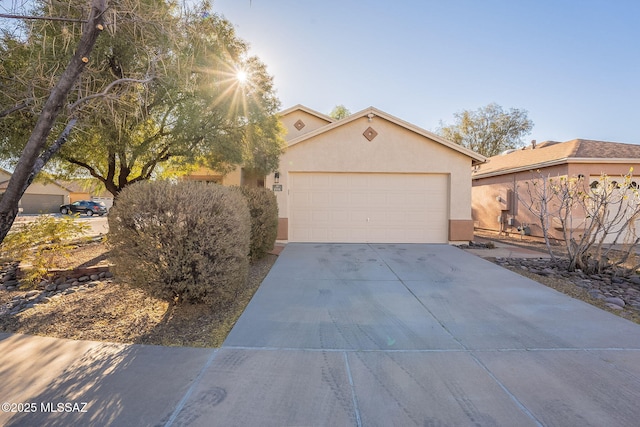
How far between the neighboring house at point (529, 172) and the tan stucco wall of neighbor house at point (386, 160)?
2028mm

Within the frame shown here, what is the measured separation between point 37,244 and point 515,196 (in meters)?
17.1

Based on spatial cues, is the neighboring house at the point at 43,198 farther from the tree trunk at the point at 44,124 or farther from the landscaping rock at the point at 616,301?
the landscaping rock at the point at 616,301

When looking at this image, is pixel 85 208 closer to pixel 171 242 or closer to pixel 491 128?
pixel 171 242

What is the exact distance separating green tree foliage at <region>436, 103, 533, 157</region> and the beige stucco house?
20.7m

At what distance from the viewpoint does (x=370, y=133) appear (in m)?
11.2

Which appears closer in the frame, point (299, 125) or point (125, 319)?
point (125, 319)

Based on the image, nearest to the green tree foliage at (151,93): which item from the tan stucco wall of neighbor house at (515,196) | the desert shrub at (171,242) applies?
the desert shrub at (171,242)

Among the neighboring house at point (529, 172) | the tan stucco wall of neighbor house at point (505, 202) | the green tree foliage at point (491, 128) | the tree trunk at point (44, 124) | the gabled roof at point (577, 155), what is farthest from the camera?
the green tree foliage at point (491, 128)

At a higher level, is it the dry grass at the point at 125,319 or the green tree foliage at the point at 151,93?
the green tree foliage at the point at 151,93

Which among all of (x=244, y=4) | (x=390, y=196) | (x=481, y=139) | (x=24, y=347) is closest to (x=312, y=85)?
(x=390, y=196)

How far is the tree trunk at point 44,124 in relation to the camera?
338 centimetres

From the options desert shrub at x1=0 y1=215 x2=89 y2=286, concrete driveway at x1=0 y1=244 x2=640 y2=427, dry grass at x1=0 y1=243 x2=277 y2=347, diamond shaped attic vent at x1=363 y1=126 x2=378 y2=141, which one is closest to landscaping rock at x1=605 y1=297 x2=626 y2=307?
concrete driveway at x1=0 y1=244 x2=640 y2=427

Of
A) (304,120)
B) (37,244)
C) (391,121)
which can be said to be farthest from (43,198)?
(391,121)

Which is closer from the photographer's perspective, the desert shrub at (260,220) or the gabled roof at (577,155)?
the desert shrub at (260,220)
